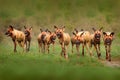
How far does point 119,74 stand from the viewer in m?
10.8

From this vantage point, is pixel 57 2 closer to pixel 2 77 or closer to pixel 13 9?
pixel 13 9

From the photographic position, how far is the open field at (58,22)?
11086mm

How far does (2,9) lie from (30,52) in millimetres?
959

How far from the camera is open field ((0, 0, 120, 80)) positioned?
1109 centimetres

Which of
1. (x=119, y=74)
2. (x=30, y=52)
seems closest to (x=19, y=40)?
(x=30, y=52)

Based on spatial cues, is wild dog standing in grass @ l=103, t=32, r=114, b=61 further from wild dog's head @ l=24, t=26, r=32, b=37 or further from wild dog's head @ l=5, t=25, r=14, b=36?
wild dog's head @ l=5, t=25, r=14, b=36

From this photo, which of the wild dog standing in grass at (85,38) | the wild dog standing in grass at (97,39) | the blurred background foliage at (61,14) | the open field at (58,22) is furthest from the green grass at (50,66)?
the blurred background foliage at (61,14)

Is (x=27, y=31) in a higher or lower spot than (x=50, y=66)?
higher

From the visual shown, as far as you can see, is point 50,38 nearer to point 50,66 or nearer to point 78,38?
point 78,38

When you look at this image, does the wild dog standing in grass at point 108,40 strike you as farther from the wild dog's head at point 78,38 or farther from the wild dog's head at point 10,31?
the wild dog's head at point 10,31

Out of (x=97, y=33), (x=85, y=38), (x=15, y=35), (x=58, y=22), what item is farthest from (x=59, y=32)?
(x=15, y=35)

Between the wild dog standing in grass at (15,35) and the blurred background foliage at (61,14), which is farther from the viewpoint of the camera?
the blurred background foliage at (61,14)

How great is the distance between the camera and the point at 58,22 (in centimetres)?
1168

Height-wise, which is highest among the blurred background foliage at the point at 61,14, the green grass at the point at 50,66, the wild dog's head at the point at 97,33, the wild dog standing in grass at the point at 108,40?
the blurred background foliage at the point at 61,14
